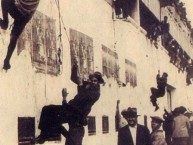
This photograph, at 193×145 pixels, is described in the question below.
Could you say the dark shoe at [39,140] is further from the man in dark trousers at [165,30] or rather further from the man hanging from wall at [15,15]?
the man in dark trousers at [165,30]

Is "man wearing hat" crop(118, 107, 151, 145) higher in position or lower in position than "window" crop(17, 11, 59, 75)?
lower

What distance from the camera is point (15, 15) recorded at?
6.96 m

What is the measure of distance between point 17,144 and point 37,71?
4.59 ft

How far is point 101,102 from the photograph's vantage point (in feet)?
38.3

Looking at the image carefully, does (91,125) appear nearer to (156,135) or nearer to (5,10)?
(156,135)

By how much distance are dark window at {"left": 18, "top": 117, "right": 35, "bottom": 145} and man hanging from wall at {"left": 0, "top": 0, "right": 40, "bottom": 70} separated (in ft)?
3.19

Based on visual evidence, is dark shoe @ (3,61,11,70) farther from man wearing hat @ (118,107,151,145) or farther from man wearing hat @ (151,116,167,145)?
man wearing hat @ (151,116,167,145)

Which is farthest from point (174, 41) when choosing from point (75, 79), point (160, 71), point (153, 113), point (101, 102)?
point (75, 79)

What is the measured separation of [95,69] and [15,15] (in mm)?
4544

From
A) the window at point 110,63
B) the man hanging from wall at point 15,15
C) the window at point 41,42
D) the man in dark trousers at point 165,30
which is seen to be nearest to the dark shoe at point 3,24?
the man hanging from wall at point 15,15

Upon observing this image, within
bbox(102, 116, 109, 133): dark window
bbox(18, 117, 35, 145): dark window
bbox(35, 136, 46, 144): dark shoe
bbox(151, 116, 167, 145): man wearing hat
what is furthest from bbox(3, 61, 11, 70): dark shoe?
bbox(102, 116, 109, 133): dark window

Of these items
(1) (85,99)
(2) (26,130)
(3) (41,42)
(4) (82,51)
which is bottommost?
(2) (26,130)

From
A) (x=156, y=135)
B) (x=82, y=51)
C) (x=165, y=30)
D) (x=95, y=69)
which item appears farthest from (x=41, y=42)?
(x=165, y=30)

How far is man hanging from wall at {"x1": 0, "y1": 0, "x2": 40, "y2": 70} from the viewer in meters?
6.79
